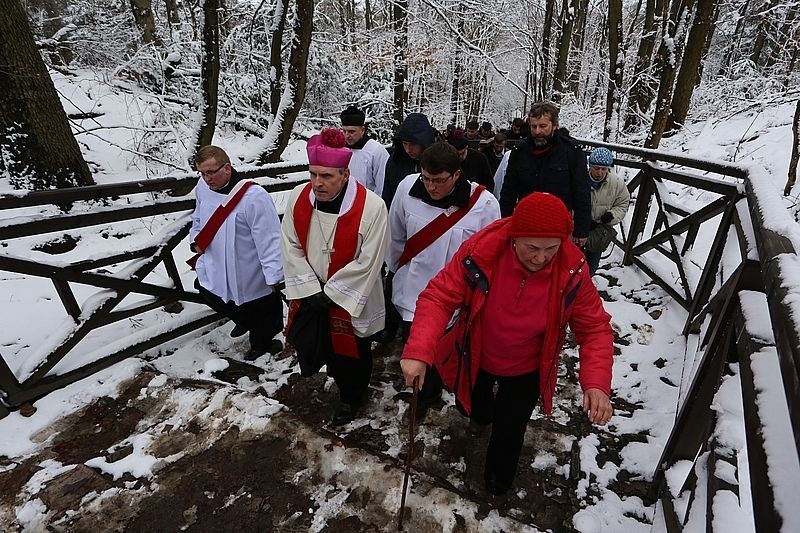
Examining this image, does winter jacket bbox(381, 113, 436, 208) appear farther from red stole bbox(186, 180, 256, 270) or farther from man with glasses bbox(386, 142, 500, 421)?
red stole bbox(186, 180, 256, 270)

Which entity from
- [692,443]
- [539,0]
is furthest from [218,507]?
[539,0]

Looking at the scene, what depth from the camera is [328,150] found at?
2.40m

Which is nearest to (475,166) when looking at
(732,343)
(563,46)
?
(732,343)

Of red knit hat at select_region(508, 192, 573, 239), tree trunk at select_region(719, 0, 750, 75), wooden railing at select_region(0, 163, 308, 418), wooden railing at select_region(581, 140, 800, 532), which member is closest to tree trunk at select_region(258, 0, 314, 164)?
wooden railing at select_region(0, 163, 308, 418)

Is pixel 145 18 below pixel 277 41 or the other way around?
the other way around

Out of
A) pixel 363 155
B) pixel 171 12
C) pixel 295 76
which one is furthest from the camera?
pixel 171 12

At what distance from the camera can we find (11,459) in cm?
262

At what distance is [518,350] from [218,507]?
74.5 inches

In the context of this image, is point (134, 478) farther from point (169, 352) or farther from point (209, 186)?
point (209, 186)

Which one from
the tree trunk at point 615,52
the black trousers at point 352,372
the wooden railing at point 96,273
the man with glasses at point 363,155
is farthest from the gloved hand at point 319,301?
the tree trunk at point 615,52

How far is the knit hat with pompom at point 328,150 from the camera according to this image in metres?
2.40

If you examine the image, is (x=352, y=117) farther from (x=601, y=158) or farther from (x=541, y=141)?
(x=601, y=158)

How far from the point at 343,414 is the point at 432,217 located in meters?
1.54

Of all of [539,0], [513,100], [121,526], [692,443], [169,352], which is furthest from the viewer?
[513,100]
